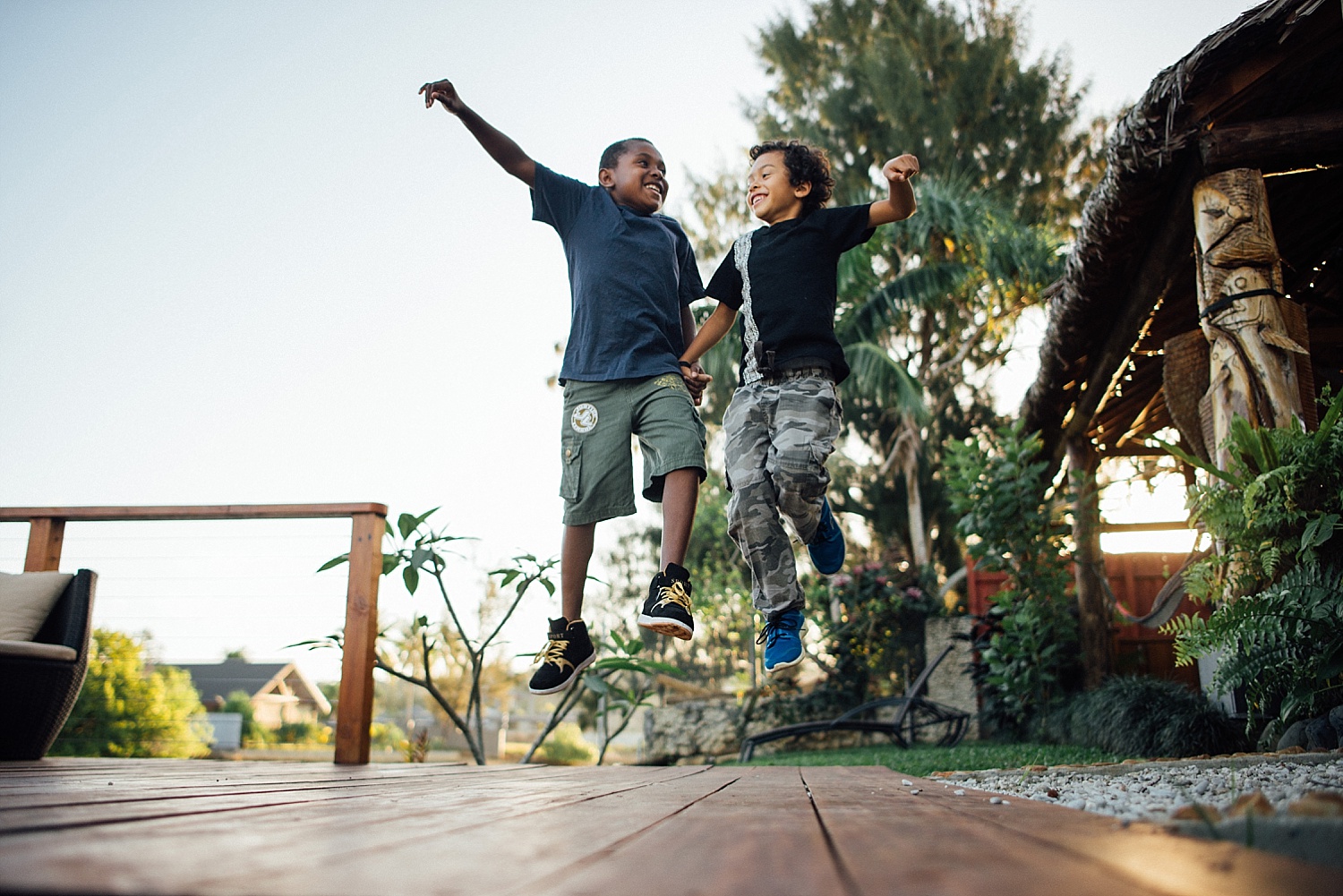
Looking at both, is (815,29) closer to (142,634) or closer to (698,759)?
(698,759)

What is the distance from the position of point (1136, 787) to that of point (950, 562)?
1342 centimetres

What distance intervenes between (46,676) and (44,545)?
1.01 metres

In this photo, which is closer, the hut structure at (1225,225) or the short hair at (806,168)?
the short hair at (806,168)

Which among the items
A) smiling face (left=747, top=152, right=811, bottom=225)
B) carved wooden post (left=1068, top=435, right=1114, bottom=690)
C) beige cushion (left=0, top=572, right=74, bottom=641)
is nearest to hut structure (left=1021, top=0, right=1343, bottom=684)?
carved wooden post (left=1068, top=435, right=1114, bottom=690)

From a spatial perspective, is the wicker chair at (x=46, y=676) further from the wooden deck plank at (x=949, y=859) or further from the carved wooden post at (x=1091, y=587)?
the carved wooden post at (x=1091, y=587)

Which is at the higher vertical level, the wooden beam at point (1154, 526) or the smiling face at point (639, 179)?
the smiling face at point (639, 179)

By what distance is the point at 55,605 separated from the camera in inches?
120

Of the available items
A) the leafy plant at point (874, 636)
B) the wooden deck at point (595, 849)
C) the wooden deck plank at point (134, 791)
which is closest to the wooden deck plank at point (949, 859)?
the wooden deck at point (595, 849)

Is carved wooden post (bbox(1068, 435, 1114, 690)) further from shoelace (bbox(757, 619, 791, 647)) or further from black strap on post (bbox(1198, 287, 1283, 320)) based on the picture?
shoelace (bbox(757, 619, 791, 647))

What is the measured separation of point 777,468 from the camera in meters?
2.43

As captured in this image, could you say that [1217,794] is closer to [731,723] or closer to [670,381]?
[670,381]

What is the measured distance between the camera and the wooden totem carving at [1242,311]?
2814 millimetres

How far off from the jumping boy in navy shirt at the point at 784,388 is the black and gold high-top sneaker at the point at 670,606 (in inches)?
10.8

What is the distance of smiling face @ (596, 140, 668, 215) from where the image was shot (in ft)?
9.21
